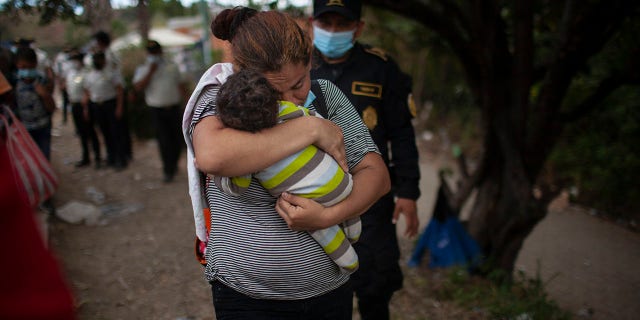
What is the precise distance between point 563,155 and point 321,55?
5.47 meters

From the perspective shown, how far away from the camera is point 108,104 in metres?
6.58

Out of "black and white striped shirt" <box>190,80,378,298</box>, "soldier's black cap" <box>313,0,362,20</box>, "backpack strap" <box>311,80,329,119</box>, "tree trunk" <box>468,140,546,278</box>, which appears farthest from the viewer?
"tree trunk" <box>468,140,546,278</box>

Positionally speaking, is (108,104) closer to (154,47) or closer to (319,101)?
(154,47)

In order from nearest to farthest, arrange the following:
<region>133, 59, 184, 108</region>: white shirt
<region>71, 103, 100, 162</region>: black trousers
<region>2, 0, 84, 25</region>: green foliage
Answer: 1. <region>2, 0, 84, 25</region>: green foliage
2. <region>133, 59, 184, 108</region>: white shirt
3. <region>71, 103, 100, 162</region>: black trousers

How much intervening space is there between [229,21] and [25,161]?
247 centimetres

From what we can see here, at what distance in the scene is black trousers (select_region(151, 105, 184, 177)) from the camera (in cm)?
626

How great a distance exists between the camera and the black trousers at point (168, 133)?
6.26 metres

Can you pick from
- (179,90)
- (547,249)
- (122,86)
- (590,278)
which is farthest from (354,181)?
(122,86)

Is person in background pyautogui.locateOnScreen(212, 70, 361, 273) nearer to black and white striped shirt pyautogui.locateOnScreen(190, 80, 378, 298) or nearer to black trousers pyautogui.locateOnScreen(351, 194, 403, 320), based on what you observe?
black and white striped shirt pyautogui.locateOnScreen(190, 80, 378, 298)

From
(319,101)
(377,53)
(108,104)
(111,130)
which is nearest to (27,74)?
(108,104)

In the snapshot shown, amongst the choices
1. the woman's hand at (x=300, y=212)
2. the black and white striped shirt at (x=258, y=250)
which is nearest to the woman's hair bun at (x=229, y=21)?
the black and white striped shirt at (x=258, y=250)

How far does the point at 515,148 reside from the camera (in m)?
3.69

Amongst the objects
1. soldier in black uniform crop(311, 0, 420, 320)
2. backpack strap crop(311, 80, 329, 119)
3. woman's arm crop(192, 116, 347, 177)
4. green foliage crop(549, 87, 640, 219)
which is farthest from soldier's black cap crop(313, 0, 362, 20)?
green foliage crop(549, 87, 640, 219)

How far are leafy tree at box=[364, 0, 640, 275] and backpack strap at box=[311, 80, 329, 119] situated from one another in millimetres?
2010
